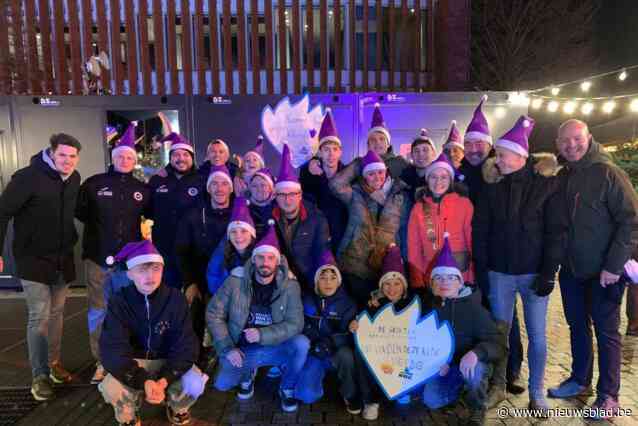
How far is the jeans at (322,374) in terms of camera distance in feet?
10.5

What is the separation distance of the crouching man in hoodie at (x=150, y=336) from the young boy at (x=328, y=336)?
2.82 feet

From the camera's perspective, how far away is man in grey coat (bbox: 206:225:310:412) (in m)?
3.29

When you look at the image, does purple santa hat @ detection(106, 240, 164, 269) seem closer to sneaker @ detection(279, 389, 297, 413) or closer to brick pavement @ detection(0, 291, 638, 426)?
brick pavement @ detection(0, 291, 638, 426)

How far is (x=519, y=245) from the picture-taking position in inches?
121

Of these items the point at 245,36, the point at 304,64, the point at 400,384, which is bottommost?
the point at 400,384

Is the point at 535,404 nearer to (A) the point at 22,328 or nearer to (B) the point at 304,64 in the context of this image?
(A) the point at 22,328

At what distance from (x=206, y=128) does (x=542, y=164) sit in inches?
188

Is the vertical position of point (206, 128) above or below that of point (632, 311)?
above

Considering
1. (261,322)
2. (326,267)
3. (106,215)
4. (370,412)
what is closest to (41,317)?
(106,215)

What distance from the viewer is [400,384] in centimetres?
317

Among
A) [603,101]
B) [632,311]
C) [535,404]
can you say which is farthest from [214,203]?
[603,101]

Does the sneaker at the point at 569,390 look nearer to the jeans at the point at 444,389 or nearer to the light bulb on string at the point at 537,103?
the jeans at the point at 444,389

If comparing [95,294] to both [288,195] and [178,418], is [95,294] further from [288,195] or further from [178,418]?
[288,195]

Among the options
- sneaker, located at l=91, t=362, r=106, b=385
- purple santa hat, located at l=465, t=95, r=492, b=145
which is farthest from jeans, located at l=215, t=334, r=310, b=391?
purple santa hat, located at l=465, t=95, r=492, b=145
